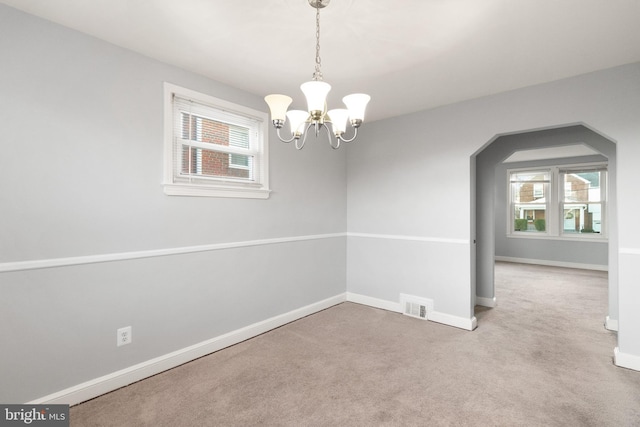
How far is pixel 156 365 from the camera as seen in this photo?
241 cm

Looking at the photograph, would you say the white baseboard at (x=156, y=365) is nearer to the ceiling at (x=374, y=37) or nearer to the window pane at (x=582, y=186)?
the ceiling at (x=374, y=37)

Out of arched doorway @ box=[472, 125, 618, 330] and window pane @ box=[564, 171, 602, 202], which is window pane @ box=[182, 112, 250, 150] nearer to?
arched doorway @ box=[472, 125, 618, 330]

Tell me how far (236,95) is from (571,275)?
6.78 metres

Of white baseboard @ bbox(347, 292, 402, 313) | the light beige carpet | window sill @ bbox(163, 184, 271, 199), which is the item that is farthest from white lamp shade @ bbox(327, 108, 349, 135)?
white baseboard @ bbox(347, 292, 402, 313)

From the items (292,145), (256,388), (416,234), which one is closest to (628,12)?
(416,234)

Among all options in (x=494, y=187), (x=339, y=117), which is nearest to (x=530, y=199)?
(x=494, y=187)

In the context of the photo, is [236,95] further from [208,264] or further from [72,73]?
[208,264]

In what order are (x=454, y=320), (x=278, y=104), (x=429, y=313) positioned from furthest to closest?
(x=429, y=313) < (x=454, y=320) < (x=278, y=104)

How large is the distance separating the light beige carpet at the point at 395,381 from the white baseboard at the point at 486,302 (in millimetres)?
571

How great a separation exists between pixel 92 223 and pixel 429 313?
337 centimetres

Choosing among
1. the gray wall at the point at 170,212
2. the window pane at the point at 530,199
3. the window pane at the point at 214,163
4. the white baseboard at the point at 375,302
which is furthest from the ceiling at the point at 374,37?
the window pane at the point at 530,199

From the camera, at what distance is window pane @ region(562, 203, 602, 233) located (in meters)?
6.57

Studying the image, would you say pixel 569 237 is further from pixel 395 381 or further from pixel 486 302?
pixel 395 381

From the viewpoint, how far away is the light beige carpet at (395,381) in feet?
6.33
